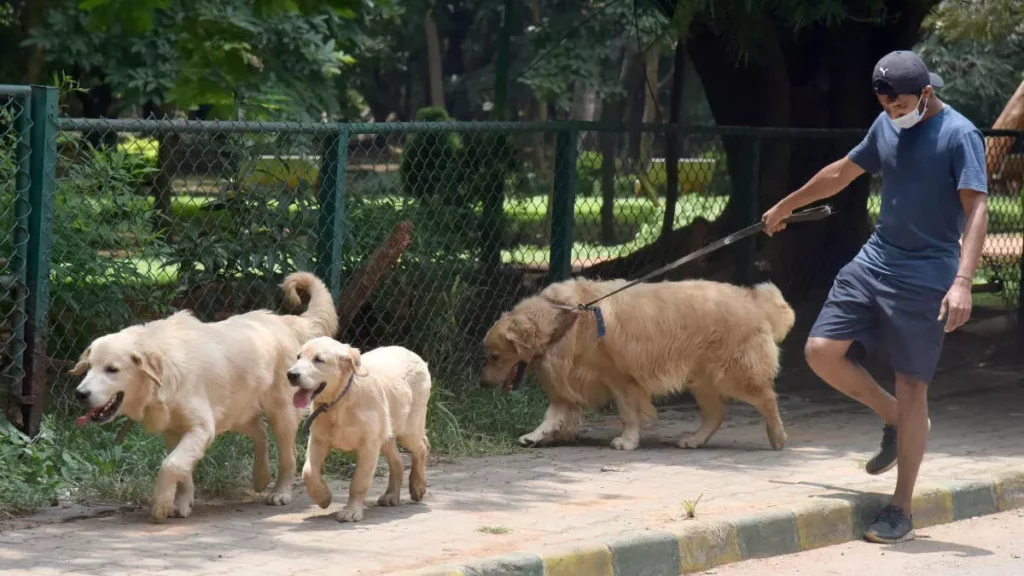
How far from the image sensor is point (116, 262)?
7133mm

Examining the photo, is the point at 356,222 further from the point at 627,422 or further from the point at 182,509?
the point at 182,509

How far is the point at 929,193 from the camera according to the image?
592 centimetres

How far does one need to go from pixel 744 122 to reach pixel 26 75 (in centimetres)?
901

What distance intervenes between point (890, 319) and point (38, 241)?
3.95m

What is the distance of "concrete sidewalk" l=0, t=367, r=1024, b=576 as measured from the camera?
515 centimetres

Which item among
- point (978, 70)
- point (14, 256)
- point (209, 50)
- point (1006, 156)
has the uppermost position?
point (978, 70)

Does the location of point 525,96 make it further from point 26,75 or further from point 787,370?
point 787,370

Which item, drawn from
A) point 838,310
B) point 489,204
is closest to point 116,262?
point 489,204

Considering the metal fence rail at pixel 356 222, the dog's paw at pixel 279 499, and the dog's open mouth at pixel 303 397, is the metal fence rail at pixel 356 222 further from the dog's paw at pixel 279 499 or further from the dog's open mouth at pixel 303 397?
the dog's open mouth at pixel 303 397

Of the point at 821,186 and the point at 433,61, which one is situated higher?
the point at 433,61

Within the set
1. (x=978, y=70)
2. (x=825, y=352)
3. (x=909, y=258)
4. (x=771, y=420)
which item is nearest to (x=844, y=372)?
(x=825, y=352)

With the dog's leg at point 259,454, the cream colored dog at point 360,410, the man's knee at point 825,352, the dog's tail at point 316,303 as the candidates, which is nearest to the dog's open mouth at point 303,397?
the cream colored dog at point 360,410

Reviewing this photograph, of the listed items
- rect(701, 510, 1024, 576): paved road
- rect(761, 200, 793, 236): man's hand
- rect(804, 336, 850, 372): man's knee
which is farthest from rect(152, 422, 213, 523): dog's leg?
rect(761, 200, 793, 236): man's hand

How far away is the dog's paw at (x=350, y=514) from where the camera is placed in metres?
5.87
